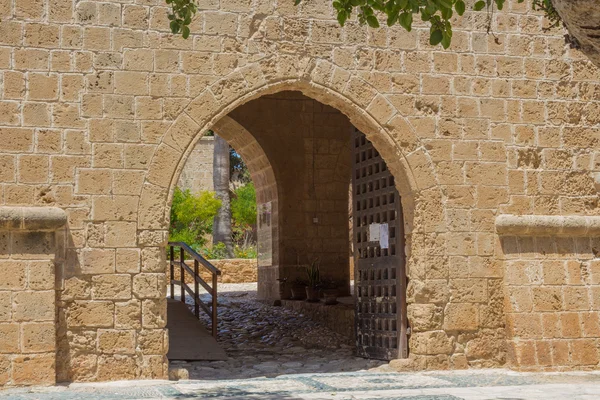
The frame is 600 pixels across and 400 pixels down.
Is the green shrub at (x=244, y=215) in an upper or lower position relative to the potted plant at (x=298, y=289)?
upper

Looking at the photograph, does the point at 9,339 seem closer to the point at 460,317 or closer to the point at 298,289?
the point at 460,317

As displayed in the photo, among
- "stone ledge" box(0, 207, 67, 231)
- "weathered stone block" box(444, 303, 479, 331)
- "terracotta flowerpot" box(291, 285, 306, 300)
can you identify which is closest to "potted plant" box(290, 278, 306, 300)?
"terracotta flowerpot" box(291, 285, 306, 300)

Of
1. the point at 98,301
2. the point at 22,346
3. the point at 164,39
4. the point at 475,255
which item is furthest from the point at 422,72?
the point at 22,346

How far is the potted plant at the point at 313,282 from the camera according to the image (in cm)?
1272

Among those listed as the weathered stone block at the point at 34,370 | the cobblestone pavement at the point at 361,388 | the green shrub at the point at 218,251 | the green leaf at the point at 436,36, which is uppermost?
the green leaf at the point at 436,36

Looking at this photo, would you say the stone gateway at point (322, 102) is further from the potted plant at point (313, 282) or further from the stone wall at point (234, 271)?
the stone wall at point (234, 271)

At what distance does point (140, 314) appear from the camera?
7.95 metres

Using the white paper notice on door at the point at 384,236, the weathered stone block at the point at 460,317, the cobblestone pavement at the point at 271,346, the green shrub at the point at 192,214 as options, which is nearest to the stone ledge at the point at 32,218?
the cobblestone pavement at the point at 271,346

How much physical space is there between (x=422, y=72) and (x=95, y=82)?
281 cm

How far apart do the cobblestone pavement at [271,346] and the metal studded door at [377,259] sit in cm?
24

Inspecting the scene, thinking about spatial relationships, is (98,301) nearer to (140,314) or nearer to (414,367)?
(140,314)

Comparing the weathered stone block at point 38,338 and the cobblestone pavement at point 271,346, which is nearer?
the weathered stone block at point 38,338

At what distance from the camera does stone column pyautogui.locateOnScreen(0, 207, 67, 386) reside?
7.54 metres

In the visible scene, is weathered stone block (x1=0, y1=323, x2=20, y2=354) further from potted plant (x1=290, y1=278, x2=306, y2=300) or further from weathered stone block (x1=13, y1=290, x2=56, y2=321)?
potted plant (x1=290, y1=278, x2=306, y2=300)
